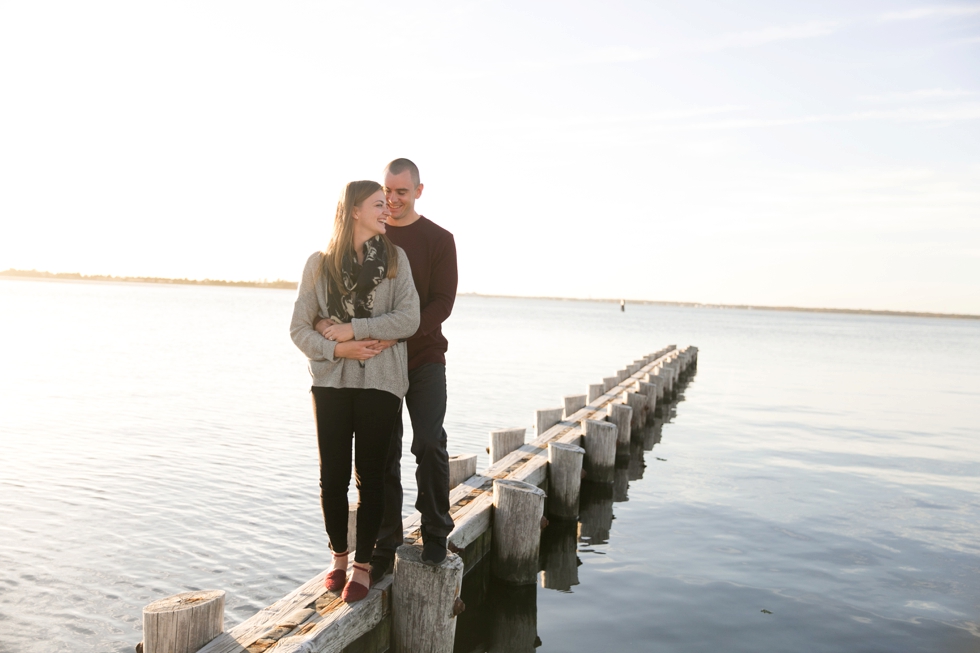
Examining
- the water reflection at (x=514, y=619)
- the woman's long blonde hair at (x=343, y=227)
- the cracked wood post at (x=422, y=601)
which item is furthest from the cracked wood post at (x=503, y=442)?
the woman's long blonde hair at (x=343, y=227)

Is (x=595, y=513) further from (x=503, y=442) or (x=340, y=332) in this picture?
(x=340, y=332)

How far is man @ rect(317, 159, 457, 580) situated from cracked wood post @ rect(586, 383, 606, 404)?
7.93 m

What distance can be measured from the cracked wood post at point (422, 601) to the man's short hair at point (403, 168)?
2209mm

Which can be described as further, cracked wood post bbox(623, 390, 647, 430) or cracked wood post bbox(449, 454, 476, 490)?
cracked wood post bbox(623, 390, 647, 430)

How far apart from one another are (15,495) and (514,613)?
6.29 m

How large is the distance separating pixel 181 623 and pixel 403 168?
8.21ft

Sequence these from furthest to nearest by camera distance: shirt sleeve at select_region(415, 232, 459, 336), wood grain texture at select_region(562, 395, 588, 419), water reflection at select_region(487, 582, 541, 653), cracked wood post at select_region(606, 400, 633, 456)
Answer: wood grain texture at select_region(562, 395, 588, 419), cracked wood post at select_region(606, 400, 633, 456), water reflection at select_region(487, 582, 541, 653), shirt sleeve at select_region(415, 232, 459, 336)

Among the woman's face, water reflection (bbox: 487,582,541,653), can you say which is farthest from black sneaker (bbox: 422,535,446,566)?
the woman's face

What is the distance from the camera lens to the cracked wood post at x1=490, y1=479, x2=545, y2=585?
5840mm

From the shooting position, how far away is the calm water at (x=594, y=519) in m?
5.70

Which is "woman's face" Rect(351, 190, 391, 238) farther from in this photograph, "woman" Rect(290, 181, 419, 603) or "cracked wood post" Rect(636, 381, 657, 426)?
"cracked wood post" Rect(636, 381, 657, 426)

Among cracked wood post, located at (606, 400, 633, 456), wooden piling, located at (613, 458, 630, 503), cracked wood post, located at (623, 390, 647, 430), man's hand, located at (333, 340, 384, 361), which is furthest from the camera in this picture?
cracked wood post, located at (623, 390, 647, 430)

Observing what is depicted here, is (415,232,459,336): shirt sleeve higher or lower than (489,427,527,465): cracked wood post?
higher

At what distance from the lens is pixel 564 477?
25.2 feet
